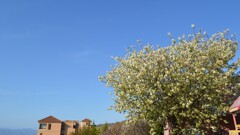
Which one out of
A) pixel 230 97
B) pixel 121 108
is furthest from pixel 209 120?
pixel 121 108

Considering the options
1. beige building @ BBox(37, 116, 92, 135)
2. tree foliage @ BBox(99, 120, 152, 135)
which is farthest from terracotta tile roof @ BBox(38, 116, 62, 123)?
tree foliage @ BBox(99, 120, 152, 135)

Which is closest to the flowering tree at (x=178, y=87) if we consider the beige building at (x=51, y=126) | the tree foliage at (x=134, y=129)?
the tree foliage at (x=134, y=129)

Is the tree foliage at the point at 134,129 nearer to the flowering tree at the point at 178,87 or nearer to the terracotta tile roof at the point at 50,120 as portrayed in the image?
the flowering tree at the point at 178,87

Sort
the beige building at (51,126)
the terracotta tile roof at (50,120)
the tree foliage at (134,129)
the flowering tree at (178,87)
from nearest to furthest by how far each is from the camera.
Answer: the flowering tree at (178,87)
the tree foliage at (134,129)
the beige building at (51,126)
the terracotta tile roof at (50,120)

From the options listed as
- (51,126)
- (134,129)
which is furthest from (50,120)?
(134,129)

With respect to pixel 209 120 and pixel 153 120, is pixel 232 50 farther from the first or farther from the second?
pixel 153 120

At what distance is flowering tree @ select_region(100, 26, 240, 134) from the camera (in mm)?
22078

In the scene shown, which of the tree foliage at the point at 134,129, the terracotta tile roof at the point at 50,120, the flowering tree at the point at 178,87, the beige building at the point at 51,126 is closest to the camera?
the flowering tree at the point at 178,87

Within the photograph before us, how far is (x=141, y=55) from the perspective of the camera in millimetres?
25328

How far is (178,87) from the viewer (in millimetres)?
22000

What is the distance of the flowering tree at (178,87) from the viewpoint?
72.4ft

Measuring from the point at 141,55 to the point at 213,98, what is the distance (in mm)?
7740

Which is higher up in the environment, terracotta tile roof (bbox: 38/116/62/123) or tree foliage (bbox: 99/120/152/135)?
terracotta tile roof (bbox: 38/116/62/123)

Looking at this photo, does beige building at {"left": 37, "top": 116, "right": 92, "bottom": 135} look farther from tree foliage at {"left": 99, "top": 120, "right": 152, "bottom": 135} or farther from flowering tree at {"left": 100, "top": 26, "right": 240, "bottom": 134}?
flowering tree at {"left": 100, "top": 26, "right": 240, "bottom": 134}
